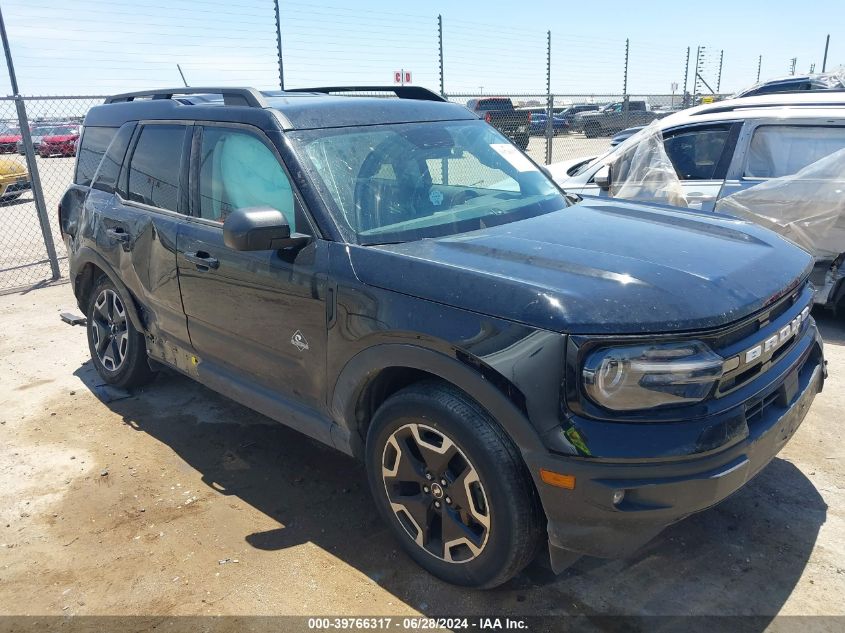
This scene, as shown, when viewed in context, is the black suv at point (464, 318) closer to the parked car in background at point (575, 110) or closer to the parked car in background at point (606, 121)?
the parked car in background at point (606, 121)

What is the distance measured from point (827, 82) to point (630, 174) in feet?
29.7

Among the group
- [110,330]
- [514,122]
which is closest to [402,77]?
[514,122]

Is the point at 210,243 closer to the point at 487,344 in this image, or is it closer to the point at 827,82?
the point at 487,344

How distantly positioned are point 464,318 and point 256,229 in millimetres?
1014

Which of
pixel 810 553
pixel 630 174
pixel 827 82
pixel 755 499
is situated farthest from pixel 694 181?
pixel 827 82

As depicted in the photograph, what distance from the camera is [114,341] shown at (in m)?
4.78

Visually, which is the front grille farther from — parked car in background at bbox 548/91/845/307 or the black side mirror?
parked car in background at bbox 548/91/845/307

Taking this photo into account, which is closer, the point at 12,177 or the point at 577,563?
the point at 577,563

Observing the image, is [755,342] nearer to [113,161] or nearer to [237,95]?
[237,95]

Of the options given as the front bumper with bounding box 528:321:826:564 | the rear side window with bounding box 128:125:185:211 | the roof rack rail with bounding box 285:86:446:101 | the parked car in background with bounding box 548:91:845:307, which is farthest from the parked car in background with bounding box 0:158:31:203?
the front bumper with bounding box 528:321:826:564

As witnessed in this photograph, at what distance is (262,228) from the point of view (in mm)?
2869

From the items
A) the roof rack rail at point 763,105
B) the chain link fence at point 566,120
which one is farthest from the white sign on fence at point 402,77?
the roof rack rail at point 763,105

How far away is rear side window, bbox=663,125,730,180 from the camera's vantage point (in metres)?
5.95

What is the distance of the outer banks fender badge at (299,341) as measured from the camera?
3.08 meters
